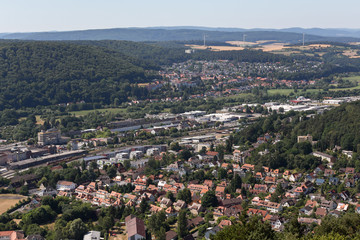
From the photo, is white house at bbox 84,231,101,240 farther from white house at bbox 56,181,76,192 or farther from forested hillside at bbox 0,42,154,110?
forested hillside at bbox 0,42,154,110

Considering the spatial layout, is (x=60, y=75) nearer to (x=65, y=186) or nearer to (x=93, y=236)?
(x=65, y=186)

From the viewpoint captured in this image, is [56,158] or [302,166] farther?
[56,158]

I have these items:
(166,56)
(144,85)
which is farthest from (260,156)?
(166,56)

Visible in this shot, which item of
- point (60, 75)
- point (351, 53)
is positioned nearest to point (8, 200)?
point (60, 75)

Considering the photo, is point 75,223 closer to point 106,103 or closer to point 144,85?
point 106,103

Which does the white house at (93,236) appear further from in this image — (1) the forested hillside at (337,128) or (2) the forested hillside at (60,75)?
(2) the forested hillside at (60,75)

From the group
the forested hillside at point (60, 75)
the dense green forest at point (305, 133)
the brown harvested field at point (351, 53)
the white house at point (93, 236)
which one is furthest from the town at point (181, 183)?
the brown harvested field at point (351, 53)

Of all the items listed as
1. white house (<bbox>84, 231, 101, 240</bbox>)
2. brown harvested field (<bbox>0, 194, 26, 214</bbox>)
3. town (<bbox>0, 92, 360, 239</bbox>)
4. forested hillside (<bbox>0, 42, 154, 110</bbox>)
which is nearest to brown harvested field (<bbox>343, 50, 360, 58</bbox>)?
forested hillside (<bbox>0, 42, 154, 110</bbox>)
